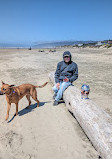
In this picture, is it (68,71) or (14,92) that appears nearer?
(14,92)

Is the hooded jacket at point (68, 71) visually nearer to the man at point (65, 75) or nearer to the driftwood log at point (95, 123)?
the man at point (65, 75)

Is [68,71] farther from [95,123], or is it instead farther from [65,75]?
[95,123]

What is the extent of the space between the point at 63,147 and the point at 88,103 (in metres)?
1.37

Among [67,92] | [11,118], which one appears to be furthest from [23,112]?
[67,92]

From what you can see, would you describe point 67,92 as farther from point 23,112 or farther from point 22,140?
point 22,140

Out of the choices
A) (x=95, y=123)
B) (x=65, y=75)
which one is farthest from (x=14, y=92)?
(x=95, y=123)

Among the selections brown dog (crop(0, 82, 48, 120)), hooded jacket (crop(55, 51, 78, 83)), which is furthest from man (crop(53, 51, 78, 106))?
brown dog (crop(0, 82, 48, 120))

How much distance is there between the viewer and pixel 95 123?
9.83ft

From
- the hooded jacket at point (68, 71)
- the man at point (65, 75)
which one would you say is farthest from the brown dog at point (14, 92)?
the hooded jacket at point (68, 71)

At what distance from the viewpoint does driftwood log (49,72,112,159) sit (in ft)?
8.38

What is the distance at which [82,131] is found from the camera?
359cm

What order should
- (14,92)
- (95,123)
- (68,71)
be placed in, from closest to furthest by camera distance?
(95,123)
(14,92)
(68,71)

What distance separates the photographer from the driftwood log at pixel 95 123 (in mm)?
2555

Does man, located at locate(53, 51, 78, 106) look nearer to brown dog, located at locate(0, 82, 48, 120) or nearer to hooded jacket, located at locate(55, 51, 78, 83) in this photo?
hooded jacket, located at locate(55, 51, 78, 83)
